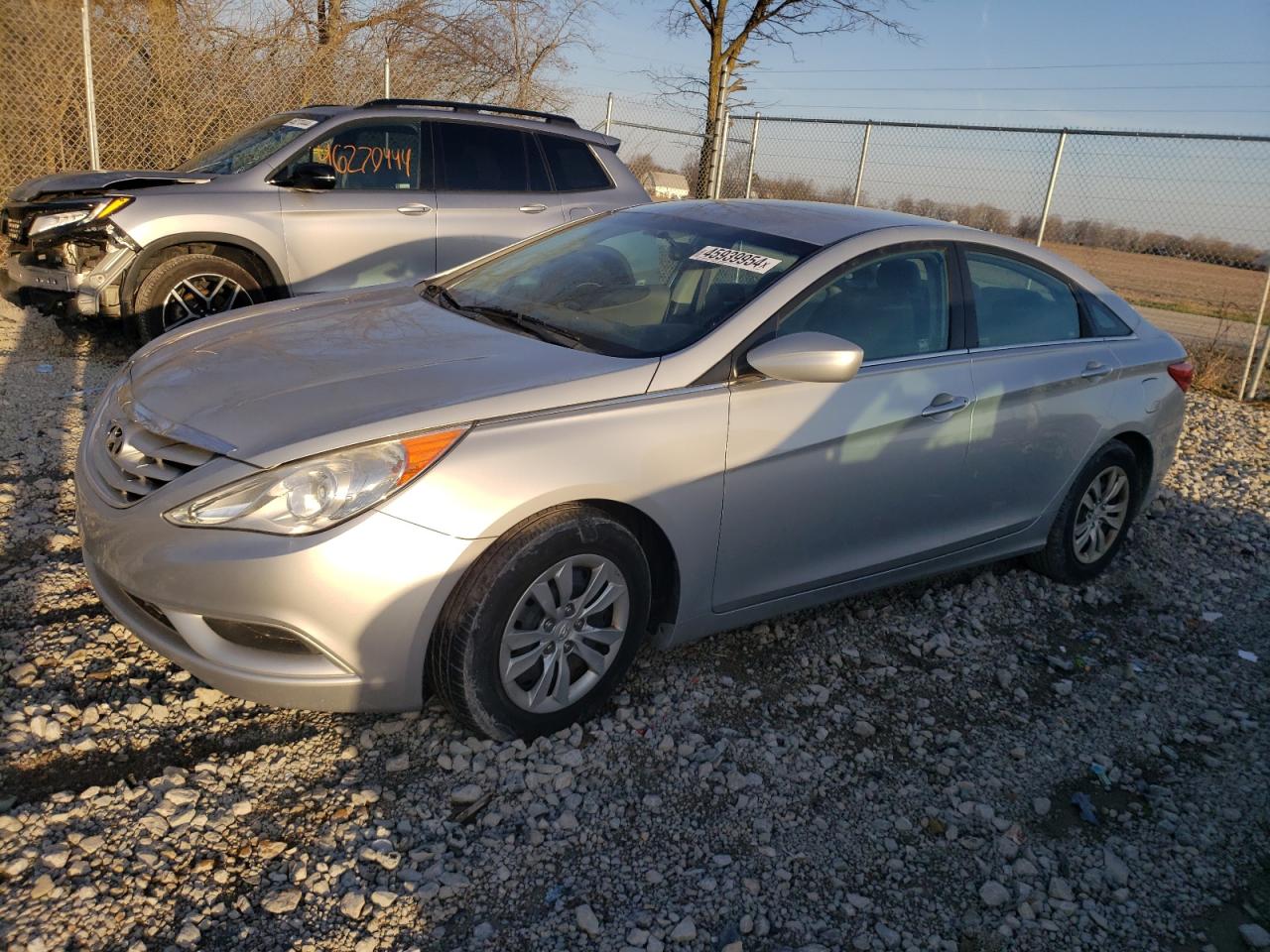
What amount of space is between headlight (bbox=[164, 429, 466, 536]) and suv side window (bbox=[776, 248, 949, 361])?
1456mm

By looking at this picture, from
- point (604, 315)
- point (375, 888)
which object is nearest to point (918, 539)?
point (604, 315)

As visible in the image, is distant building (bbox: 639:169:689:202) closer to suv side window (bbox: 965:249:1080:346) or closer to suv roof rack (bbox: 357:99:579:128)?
suv roof rack (bbox: 357:99:579:128)

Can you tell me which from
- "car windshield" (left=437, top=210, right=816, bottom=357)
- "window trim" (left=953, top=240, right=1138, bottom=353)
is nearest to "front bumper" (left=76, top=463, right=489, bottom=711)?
"car windshield" (left=437, top=210, right=816, bottom=357)

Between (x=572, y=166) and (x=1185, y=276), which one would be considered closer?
(x=572, y=166)

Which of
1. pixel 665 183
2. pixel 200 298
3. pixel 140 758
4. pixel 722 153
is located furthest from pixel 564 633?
pixel 665 183

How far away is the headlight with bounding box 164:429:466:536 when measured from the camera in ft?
8.64

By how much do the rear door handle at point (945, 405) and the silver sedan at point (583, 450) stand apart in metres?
0.01

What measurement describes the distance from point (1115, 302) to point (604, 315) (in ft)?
8.79

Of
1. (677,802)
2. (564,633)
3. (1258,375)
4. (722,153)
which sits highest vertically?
(722,153)

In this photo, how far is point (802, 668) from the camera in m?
3.79

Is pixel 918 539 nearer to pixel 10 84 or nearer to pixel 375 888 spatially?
pixel 375 888

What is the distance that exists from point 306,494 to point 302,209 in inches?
190

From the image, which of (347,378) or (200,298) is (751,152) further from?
(347,378)

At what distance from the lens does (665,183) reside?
15.9 m
